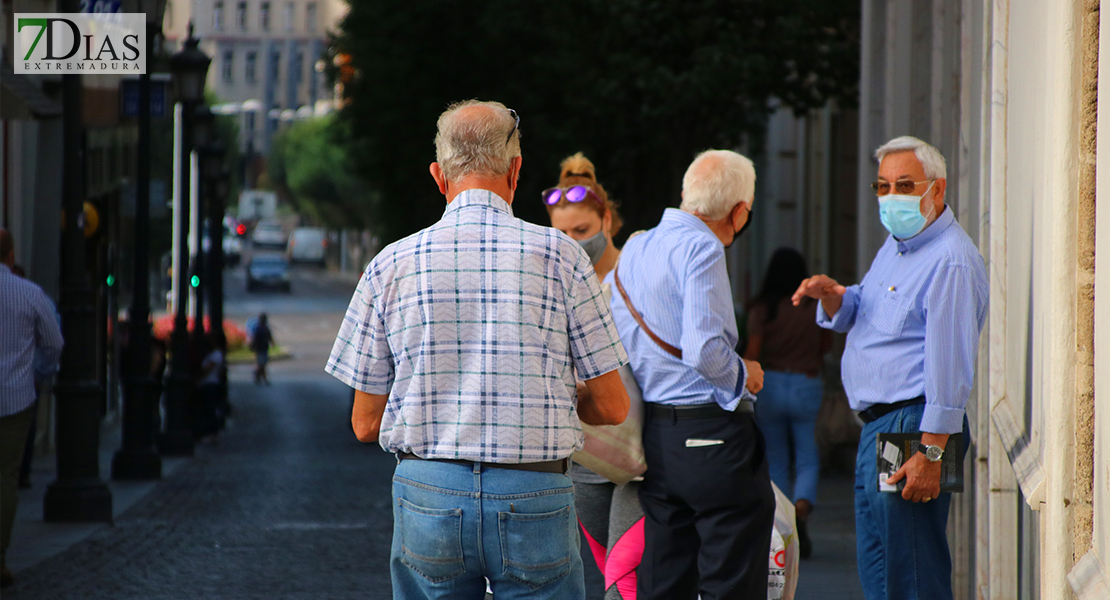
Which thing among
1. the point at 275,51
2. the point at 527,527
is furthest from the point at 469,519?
the point at 275,51

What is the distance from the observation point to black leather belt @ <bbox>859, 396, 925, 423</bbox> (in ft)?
14.5

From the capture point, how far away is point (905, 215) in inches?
178

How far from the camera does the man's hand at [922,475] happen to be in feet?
13.9

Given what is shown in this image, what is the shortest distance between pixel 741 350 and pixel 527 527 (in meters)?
9.22

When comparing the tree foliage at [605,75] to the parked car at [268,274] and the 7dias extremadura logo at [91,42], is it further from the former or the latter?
the parked car at [268,274]

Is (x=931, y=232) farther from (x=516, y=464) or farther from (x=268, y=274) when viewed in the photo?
(x=268, y=274)

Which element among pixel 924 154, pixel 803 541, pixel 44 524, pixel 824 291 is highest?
pixel 924 154

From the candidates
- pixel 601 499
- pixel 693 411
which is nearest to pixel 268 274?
pixel 601 499

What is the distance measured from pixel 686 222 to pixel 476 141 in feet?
4.61

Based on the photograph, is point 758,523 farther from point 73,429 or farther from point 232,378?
point 232,378

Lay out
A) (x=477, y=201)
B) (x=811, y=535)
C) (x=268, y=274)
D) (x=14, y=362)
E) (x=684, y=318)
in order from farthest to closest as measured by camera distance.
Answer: (x=268, y=274) < (x=811, y=535) < (x=14, y=362) < (x=684, y=318) < (x=477, y=201)

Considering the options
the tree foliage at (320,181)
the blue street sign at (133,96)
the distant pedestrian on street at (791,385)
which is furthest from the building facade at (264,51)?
the distant pedestrian on street at (791,385)

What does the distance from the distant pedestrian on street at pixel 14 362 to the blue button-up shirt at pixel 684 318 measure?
13.4 feet

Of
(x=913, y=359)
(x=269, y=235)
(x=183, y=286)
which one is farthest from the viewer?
(x=269, y=235)
